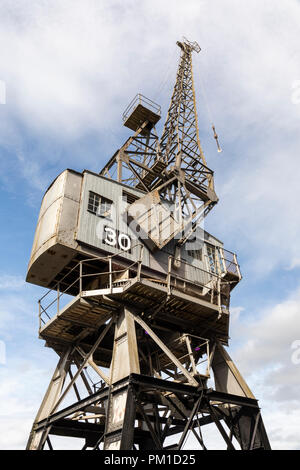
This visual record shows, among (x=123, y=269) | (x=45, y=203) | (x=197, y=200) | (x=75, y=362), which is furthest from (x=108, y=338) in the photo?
(x=197, y=200)

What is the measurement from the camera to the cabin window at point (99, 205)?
2028 cm

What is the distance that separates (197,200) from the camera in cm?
2603

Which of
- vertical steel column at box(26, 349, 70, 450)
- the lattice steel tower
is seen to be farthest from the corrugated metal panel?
vertical steel column at box(26, 349, 70, 450)

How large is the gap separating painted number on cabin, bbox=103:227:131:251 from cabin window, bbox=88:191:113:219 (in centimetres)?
86

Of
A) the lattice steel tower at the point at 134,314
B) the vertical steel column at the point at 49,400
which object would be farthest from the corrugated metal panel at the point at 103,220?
the vertical steel column at the point at 49,400

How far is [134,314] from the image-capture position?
18.4 meters

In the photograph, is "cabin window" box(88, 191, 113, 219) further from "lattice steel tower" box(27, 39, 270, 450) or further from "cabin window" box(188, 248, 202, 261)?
"cabin window" box(188, 248, 202, 261)

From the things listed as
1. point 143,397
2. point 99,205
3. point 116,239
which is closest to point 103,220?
point 99,205

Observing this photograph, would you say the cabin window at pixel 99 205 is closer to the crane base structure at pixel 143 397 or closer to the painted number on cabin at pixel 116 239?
the painted number on cabin at pixel 116 239

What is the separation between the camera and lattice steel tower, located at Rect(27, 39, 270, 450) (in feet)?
56.7

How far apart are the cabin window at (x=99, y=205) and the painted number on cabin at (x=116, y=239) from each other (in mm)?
858

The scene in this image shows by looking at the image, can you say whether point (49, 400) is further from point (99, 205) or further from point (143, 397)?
point (99, 205)
